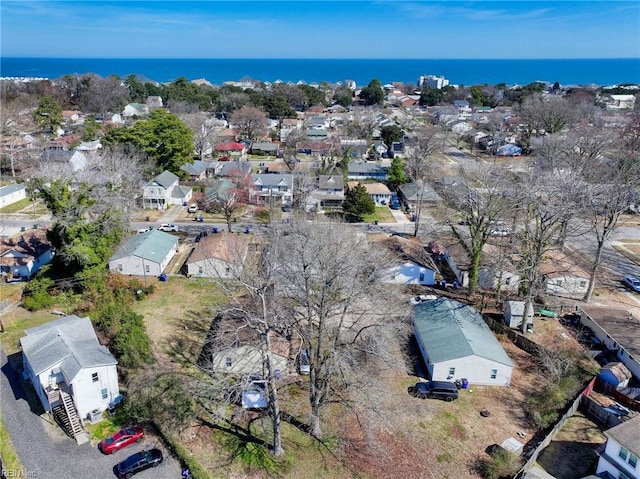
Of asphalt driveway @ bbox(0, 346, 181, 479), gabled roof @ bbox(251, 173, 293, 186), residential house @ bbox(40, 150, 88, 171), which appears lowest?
asphalt driveway @ bbox(0, 346, 181, 479)

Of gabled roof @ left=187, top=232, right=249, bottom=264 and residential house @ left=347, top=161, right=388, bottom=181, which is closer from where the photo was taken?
gabled roof @ left=187, top=232, right=249, bottom=264

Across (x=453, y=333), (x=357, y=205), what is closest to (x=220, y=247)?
(x=357, y=205)

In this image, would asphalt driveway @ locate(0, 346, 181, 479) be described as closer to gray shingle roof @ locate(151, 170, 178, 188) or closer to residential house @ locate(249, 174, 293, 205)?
gray shingle roof @ locate(151, 170, 178, 188)

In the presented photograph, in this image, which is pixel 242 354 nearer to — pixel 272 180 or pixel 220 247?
pixel 220 247

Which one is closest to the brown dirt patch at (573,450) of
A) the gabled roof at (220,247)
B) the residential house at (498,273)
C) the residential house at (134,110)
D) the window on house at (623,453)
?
the window on house at (623,453)

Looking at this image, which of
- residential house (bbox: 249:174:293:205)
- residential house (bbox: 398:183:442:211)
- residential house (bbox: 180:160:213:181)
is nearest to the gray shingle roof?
residential house (bbox: 180:160:213:181)

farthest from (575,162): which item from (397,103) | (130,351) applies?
(397,103)
